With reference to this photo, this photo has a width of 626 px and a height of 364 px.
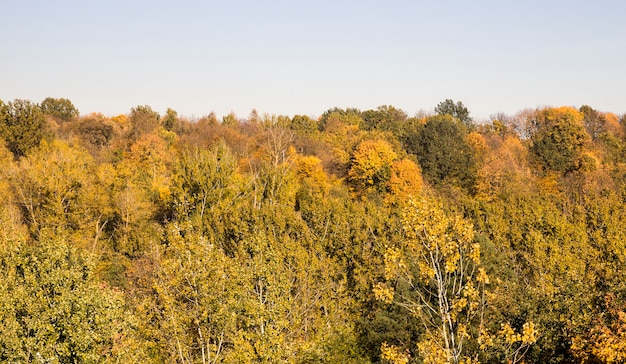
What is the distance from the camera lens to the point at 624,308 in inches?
795

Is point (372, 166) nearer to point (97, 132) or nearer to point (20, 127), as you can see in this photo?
point (20, 127)

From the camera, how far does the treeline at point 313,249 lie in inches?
782

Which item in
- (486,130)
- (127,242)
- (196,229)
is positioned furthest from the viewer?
(486,130)

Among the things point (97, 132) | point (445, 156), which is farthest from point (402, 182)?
point (97, 132)

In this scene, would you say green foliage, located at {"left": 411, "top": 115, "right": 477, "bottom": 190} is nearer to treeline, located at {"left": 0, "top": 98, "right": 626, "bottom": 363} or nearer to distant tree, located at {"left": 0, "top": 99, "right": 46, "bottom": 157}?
treeline, located at {"left": 0, "top": 98, "right": 626, "bottom": 363}

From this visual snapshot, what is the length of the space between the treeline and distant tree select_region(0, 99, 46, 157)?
180 millimetres

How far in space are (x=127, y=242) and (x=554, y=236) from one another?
35.4 meters

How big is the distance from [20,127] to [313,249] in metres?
50.5

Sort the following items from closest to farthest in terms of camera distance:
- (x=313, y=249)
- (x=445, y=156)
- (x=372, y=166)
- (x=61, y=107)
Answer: (x=313, y=249) < (x=372, y=166) < (x=445, y=156) < (x=61, y=107)

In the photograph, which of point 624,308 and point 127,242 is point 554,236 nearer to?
point 624,308

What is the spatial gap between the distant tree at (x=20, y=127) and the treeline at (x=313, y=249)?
18cm

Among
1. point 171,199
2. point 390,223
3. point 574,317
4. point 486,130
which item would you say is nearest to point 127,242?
point 171,199

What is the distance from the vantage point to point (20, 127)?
235 ft

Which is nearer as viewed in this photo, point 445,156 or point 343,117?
point 445,156
